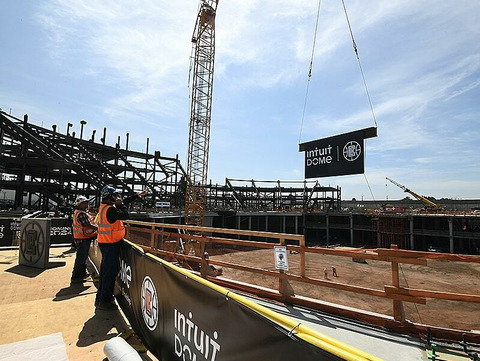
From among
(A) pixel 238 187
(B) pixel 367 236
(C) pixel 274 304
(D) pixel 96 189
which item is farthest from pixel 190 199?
(C) pixel 274 304

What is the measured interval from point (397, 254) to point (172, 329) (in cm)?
320

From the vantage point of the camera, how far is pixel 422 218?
42.6m

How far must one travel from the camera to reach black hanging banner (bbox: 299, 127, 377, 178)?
6.83m

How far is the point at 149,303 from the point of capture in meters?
3.15

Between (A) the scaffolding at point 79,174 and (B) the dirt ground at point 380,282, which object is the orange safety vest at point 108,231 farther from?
(A) the scaffolding at point 79,174

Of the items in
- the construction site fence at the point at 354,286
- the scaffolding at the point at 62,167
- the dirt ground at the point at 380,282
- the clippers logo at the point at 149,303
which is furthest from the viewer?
the scaffolding at the point at 62,167

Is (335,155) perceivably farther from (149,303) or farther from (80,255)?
(80,255)

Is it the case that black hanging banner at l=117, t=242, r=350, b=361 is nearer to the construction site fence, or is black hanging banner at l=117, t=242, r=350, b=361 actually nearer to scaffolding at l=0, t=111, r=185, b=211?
the construction site fence

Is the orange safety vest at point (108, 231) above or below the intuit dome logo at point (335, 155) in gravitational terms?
below

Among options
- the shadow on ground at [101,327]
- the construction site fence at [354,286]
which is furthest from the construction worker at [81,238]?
the shadow on ground at [101,327]

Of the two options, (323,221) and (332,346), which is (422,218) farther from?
(332,346)

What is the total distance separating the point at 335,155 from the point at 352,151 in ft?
1.49

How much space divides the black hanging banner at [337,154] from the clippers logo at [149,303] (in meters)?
5.58

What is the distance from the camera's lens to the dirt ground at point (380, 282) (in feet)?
18.6
